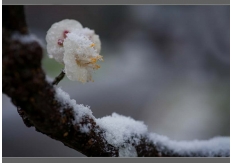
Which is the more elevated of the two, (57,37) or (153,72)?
(153,72)

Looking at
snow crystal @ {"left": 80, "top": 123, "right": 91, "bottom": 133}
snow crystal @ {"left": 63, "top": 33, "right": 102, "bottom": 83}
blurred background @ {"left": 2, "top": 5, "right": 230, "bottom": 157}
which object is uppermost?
blurred background @ {"left": 2, "top": 5, "right": 230, "bottom": 157}

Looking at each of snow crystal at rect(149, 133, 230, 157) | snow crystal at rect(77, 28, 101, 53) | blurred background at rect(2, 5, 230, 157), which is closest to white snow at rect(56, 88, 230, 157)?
snow crystal at rect(149, 133, 230, 157)

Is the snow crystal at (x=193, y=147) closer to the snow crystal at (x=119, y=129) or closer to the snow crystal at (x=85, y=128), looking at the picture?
the snow crystal at (x=119, y=129)

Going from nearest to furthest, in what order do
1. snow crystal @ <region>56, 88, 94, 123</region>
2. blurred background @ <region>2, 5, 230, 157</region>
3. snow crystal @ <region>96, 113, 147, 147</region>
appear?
snow crystal @ <region>56, 88, 94, 123</region>, snow crystal @ <region>96, 113, 147, 147</region>, blurred background @ <region>2, 5, 230, 157</region>

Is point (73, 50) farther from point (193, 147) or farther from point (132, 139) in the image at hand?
point (193, 147)

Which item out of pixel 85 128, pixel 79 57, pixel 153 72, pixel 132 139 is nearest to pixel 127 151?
pixel 132 139

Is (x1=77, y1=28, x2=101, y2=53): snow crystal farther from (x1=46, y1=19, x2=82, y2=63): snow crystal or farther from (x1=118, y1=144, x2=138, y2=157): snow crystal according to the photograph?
(x1=118, y1=144, x2=138, y2=157): snow crystal
